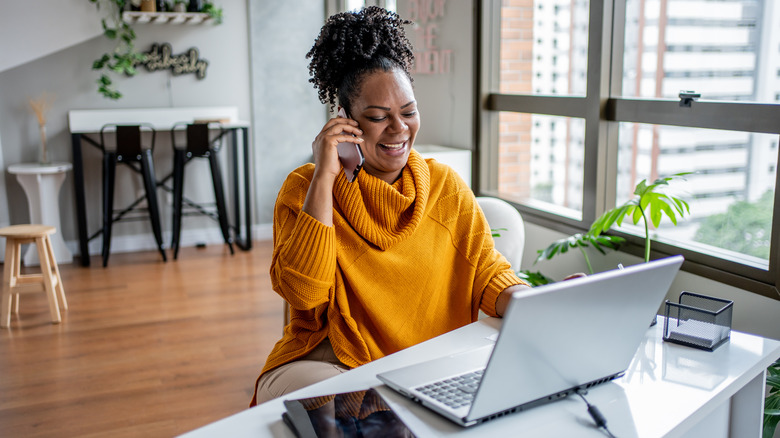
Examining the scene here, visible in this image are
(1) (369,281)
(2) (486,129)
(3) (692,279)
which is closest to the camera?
(1) (369,281)

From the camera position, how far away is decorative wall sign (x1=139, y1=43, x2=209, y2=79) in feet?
18.3

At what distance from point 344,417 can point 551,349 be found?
1.09 feet

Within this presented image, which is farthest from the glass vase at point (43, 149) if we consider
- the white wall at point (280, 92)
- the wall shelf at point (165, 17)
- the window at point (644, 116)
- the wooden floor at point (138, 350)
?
the window at point (644, 116)

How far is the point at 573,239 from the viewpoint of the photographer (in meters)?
2.63

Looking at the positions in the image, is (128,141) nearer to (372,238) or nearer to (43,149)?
(43,149)

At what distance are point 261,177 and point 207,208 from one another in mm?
539

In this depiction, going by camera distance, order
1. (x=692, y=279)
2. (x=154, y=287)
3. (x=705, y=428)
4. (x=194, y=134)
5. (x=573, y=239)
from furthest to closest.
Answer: (x=194, y=134)
(x=154, y=287)
(x=573, y=239)
(x=692, y=279)
(x=705, y=428)

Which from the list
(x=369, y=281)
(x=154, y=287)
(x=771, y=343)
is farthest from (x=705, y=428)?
(x=154, y=287)

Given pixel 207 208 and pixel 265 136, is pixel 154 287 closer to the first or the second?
pixel 207 208

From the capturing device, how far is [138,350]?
139 inches

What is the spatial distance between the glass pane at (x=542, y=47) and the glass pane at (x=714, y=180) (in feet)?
1.57

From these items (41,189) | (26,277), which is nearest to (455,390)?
(26,277)

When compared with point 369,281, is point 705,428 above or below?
below

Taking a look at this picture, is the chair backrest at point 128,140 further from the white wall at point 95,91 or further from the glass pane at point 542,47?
the glass pane at point 542,47
